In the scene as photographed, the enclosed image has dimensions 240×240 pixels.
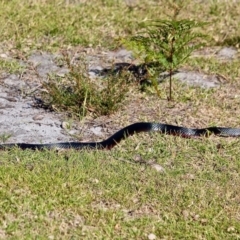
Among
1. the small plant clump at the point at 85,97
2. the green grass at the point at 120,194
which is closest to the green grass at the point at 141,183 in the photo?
the green grass at the point at 120,194

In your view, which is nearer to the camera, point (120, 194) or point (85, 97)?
point (120, 194)

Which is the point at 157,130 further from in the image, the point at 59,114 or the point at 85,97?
the point at 59,114

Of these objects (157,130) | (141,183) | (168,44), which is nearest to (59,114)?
(157,130)

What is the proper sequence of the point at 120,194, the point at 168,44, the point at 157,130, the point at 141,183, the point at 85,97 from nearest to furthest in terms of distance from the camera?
the point at 120,194 → the point at 141,183 → the point at 157,130 → the point at 85,97 → the point at 168,44

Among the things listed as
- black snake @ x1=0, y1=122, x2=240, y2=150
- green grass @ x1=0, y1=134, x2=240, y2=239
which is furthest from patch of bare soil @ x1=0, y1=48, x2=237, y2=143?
green grass @ x1=0, y1=134, x2=240, y2=239

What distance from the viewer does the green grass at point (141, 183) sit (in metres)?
4.66

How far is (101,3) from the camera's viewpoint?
8711mm

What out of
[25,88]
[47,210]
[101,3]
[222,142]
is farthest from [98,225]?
[101,3]

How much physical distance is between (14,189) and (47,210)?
319 millimetres

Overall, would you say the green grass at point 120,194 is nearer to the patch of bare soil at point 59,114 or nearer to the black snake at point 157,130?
the black snake at point 157,130

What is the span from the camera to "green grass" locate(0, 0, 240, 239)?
466 centimetres

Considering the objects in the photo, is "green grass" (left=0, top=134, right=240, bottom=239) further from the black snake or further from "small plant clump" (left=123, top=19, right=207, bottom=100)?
"small plant clump" (left=123, top=19, right=207, bottom=100)

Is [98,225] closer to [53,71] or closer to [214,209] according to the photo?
[214,209]

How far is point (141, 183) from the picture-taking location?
5.14m
